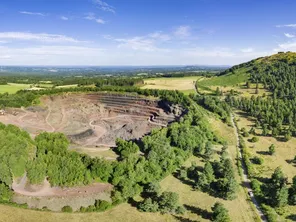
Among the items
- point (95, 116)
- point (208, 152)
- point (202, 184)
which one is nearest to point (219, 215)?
point (202, 184)

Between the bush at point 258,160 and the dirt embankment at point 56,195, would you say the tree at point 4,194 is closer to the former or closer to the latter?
the dirt embankment at point 56,195

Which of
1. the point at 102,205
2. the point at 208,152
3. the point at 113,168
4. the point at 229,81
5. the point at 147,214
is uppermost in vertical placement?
the point at 229,81

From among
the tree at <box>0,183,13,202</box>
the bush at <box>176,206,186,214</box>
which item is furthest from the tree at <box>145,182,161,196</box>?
the tree at <box>0,183,13,202</box>

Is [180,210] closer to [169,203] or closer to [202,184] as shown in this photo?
[169,203]

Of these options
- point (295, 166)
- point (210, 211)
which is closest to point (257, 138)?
point (295, 166)

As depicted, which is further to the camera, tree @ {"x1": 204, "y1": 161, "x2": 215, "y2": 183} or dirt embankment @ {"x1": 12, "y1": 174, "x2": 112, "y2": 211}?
tree @ {"x1": 204, "y1": 161, "x2": 215, "y2": 183}

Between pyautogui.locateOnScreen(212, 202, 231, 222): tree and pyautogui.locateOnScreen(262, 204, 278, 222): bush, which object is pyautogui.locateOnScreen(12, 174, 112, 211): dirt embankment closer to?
pyautogui.locateOnScreen(212, 202, 231, 222): tree

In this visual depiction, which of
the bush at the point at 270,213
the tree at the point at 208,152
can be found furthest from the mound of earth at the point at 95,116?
the bush at the point at 270,213
